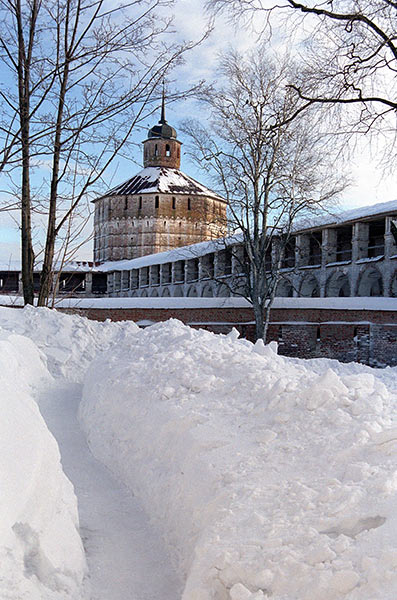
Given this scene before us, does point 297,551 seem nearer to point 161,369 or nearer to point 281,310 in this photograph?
point 161,369

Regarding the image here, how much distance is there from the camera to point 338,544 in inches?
114

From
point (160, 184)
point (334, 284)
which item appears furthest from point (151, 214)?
point (334, 284)

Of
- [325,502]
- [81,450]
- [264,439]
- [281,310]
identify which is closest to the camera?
[325,502]

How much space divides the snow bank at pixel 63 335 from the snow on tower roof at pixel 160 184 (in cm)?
4219

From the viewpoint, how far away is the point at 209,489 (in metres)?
3.95

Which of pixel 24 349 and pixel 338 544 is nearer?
pixel 338 544

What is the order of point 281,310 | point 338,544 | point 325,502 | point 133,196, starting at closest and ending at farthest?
1. point 338,544
2. point 325,502
3. point 281,310
4. point 133,196

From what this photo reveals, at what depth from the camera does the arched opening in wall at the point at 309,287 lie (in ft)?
83.1

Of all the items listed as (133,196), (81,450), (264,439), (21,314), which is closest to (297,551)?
(264,439)

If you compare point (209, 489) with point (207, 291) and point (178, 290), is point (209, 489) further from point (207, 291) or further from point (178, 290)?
point (178, 290)

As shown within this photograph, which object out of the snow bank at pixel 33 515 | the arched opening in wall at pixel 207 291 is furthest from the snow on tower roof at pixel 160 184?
the snow bank at pixel 33 515

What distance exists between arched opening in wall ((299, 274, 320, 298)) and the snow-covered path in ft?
66.0

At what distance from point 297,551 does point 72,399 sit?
5886mm

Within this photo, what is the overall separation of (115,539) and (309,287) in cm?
2248
